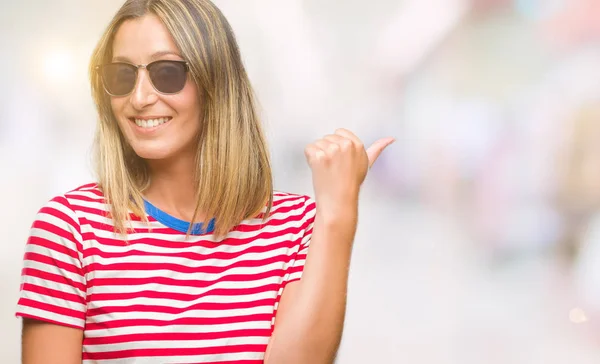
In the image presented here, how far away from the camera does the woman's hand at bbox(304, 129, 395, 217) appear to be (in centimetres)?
107

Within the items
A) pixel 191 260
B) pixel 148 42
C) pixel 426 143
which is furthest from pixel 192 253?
pixel 426 143

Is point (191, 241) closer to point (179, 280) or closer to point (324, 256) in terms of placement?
point (179, 280)

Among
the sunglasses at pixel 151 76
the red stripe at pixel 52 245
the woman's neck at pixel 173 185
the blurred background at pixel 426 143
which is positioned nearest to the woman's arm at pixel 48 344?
the red stripe at pixel 52 245

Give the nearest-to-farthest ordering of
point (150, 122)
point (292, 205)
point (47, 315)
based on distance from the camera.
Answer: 1. point (47, 315)
2. point (150, 122)
3. point (292, 205)

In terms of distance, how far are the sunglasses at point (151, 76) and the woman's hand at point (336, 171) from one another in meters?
0.24

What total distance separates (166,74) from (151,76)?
2 cm

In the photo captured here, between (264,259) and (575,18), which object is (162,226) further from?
(575,18)

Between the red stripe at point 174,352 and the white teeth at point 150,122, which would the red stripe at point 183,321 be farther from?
the white teeth at point 150,122

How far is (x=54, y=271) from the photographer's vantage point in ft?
3.47

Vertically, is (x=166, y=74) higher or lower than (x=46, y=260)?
higher

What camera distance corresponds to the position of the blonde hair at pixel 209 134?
1144 mm

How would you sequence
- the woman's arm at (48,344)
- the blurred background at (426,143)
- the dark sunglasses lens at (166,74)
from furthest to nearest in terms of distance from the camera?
the blurred background at (426,143) → the dark sunglasses lens at (166,74) → the woman's arm at (48,344)

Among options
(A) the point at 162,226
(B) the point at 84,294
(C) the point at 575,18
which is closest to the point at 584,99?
(C) the point at 575,18

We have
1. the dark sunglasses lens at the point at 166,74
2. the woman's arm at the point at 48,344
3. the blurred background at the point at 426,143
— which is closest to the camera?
the woman's arm at the point at 48,344
